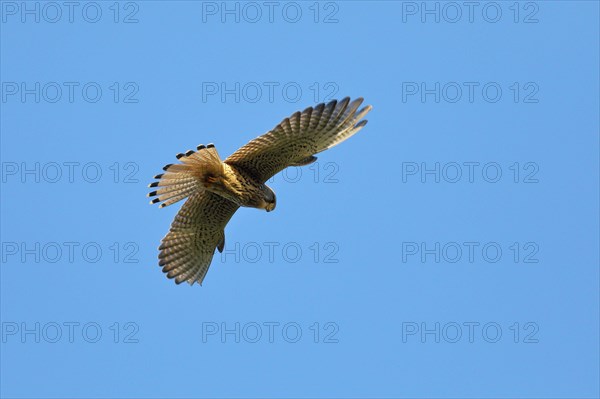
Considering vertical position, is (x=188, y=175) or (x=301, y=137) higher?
(x=301, y=137)

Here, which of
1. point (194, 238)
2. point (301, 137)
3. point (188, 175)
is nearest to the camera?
point (301, 137)

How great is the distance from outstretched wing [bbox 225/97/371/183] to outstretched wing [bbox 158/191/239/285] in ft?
4.17

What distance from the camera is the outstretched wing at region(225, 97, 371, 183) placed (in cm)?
1395

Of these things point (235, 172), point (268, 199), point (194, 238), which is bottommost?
point (194, 238)

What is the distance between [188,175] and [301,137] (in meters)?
1.73

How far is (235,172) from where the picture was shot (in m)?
14.8

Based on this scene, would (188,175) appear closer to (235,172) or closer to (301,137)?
(235,172)

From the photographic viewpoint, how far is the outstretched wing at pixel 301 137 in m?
14.0

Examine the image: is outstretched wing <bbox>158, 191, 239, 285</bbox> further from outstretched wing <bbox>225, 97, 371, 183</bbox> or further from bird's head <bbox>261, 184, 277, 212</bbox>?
outstretched wing <bbox>225, 97, 371, 183</bbox>

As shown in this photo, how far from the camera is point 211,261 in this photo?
1684 cm

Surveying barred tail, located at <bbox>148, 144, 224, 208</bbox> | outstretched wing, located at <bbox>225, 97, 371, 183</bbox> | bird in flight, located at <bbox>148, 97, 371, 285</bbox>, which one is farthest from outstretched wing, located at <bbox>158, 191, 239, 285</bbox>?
outstretched wing, located at <bbox>225, 97, 371, 183</bbox>

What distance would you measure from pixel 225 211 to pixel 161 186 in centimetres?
148

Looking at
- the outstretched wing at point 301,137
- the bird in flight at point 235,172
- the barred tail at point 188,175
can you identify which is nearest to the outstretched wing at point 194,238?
the bird in flight at point 235,172

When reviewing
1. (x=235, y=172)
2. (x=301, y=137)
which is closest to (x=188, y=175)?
(x=235, y=172)
